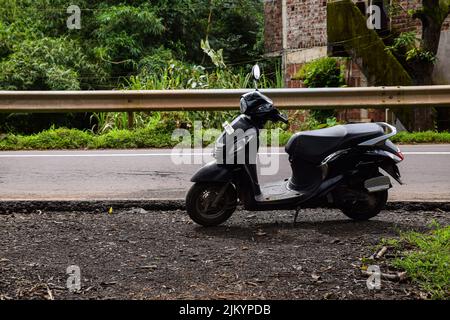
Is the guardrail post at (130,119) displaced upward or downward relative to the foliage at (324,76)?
downward

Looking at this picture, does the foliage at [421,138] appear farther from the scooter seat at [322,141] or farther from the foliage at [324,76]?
the foliage at [324,76]

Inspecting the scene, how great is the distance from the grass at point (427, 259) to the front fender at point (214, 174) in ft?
4.46

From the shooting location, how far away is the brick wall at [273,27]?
74.3 feet

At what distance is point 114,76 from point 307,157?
1312 centimetres

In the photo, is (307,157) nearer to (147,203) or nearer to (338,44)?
(147,203)

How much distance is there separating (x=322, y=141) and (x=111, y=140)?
547cm

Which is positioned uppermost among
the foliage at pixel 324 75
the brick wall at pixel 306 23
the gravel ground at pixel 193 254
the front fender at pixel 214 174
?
the brick wall at pixel 306 23

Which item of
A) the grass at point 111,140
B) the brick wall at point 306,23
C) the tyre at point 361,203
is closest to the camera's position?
the tyre at point 361,203

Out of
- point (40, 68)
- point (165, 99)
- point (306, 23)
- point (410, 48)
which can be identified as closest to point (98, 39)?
point (40, 68)

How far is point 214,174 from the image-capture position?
5770mm

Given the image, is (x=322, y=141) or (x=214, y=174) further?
(x=322, y=141)

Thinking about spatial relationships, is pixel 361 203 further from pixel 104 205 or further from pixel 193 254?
pixel 104 205

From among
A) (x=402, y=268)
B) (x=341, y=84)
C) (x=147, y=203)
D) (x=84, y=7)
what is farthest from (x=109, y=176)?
(x=84, y=7)

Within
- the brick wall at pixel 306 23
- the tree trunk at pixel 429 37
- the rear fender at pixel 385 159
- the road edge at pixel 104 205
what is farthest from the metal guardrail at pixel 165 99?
the brick wall at pixel 306 23
